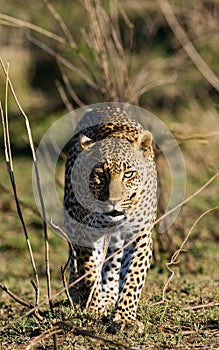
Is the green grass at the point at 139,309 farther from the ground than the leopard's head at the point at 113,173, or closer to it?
closer to it

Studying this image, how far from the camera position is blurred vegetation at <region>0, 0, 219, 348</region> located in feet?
27.3

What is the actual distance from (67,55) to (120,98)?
33.8ft

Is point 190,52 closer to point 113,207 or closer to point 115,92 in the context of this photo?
point 115,92

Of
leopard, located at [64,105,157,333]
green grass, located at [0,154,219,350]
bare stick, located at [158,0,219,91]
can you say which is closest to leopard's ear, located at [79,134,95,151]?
leopard, located at [64,105,157,333]

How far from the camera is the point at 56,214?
10234 mm

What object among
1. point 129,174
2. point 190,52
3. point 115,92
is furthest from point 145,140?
point 190,52

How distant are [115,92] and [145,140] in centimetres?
255

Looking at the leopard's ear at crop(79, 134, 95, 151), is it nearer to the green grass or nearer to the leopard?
the leopard

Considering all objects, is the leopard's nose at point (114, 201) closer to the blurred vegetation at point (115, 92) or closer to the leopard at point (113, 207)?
the leopard at point (113, 207)

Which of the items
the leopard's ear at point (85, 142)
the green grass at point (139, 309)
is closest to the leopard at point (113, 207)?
the leopard's ear at point (85, 142)

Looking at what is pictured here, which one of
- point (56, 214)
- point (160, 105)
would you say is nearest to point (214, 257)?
point (56, 214)

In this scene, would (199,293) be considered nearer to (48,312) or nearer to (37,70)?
(48,312)

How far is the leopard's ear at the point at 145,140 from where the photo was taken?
598 cm

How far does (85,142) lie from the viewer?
6.06 meters
